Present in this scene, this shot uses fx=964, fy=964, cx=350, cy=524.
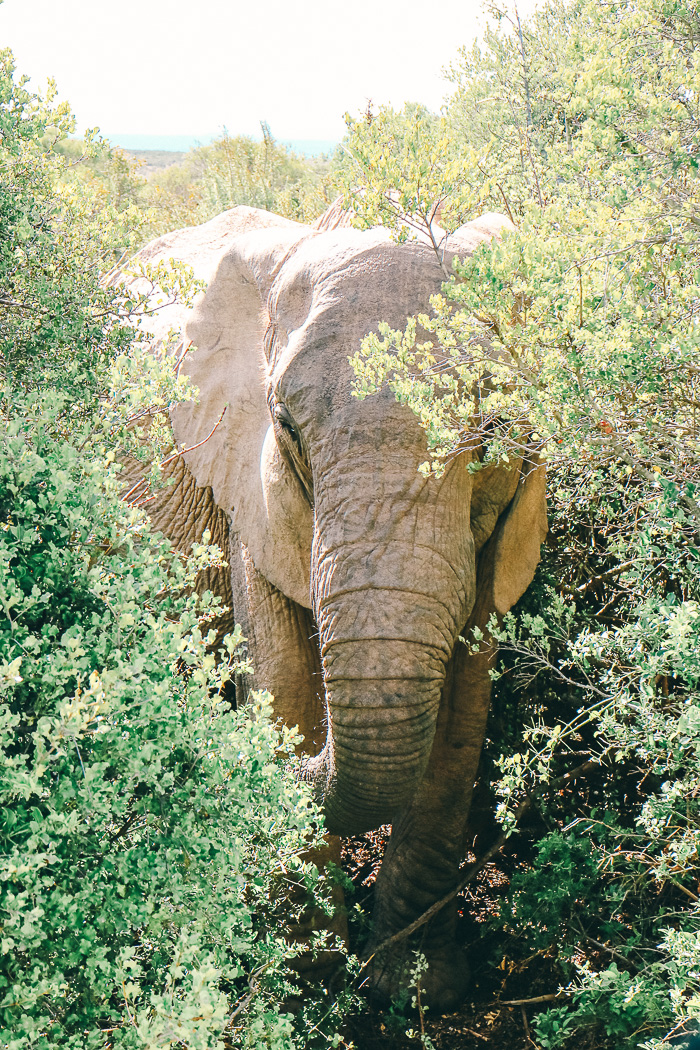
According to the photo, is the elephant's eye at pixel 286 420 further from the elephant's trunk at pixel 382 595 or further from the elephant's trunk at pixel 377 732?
the elephant's trunk at pixel 377 732

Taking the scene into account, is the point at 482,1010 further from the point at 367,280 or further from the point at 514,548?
the point at 367,280

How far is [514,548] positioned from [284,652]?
3.07ft

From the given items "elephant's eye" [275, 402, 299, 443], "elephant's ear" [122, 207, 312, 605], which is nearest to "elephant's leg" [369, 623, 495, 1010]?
"elephant's ear" [122, 207, 312, 605]

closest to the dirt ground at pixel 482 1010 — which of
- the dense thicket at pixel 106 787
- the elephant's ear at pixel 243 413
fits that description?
the dense thicket at pixel 106 787

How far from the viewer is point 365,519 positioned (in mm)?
2773

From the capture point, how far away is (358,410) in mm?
2793

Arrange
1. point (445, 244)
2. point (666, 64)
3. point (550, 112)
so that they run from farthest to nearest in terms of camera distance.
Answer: point (550, 112)
point (445, 244)
point (666, 64)

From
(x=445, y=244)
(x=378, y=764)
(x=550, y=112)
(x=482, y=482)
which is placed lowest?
(x=378, y=764)

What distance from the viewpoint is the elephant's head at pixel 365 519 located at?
2754mm

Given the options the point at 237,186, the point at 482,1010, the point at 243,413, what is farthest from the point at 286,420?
the point at 237,186

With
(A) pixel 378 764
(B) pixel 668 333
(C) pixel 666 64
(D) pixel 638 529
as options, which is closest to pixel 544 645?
(D) pixel 638 529

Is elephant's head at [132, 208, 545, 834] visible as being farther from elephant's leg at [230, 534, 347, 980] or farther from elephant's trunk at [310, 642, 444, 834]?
elephant's leg at [230, 534, 347, 980]

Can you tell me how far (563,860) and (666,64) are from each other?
255cm

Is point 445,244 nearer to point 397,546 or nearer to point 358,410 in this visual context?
point 358,410
